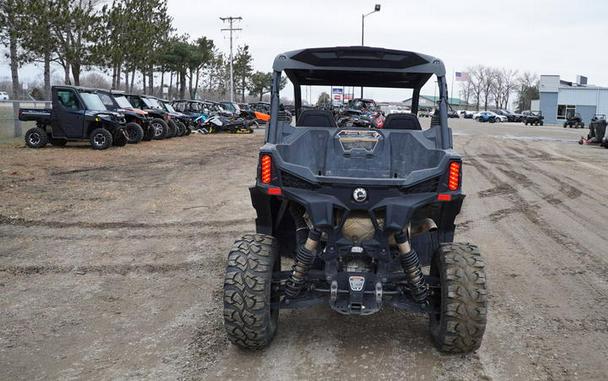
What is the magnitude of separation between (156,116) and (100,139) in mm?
5787

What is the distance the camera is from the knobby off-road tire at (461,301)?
370 cm

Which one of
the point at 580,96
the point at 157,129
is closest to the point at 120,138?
the point at 157,129

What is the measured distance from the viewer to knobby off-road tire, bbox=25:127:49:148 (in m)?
17.9

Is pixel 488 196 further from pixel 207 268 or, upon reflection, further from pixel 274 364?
pixel 274 364

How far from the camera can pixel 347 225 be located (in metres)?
3.83

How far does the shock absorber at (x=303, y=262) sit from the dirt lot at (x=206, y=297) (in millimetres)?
509

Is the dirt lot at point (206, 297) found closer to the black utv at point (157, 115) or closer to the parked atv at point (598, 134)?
the black utv at point (157, 115)

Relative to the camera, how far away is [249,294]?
12.2ft

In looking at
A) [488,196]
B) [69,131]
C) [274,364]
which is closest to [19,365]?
[274,364]

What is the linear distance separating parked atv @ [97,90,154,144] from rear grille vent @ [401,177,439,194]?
57.0 ft

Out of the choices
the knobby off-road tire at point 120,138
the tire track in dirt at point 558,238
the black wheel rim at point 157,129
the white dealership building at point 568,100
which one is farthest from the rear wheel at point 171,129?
the white dealership building at point 568,100

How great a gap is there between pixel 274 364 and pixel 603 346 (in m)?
2.44

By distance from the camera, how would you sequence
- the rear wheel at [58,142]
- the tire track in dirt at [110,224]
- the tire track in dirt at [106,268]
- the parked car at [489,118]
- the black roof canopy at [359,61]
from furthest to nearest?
the parked car at [489,118]
the rear wheel at [58,142]
the tire track in dirt at [110,224]
the tire track in dirt at [106,268]
the black roof canopy at [359,61]

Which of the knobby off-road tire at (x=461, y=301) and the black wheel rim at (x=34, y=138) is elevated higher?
the black wheel rim at (x=34, y=138)
